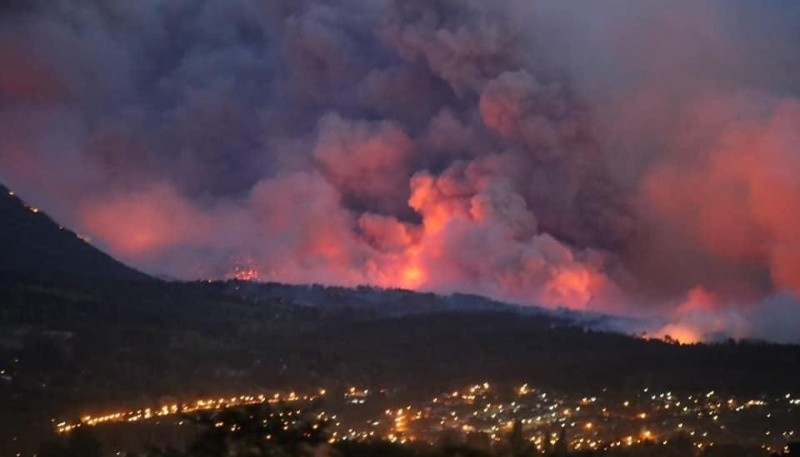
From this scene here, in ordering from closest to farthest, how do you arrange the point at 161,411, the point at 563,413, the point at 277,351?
the point at 161,411, the point at 563,413, the point at 277,351

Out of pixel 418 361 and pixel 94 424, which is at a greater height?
pixel 418 361

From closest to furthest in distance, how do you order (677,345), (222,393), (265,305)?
(222,393), (677,345), (265,305)

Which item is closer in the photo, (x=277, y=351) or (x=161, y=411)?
(x=161, y=411)

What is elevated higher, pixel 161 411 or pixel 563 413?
pixel 563 413

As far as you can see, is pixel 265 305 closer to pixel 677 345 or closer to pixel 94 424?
pixel 677 345

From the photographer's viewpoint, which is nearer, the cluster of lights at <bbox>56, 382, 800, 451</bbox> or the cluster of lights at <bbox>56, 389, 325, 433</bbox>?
the cluster of lights at <bbox>56, 382, 800, 451</bbox>

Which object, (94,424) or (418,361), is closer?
(94,424)

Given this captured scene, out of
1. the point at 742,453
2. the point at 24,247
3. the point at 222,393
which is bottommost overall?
the point at 742,453

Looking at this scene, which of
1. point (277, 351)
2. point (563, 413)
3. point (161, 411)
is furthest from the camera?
point (277, 351)

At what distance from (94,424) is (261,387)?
8750mm

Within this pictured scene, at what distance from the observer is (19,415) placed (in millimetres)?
31047

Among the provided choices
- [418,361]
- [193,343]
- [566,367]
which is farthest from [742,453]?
[193,343]

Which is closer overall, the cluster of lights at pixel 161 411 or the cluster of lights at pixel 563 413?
the cluster of lights at pixel 563 413

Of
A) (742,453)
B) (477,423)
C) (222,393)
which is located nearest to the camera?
(742,453)
